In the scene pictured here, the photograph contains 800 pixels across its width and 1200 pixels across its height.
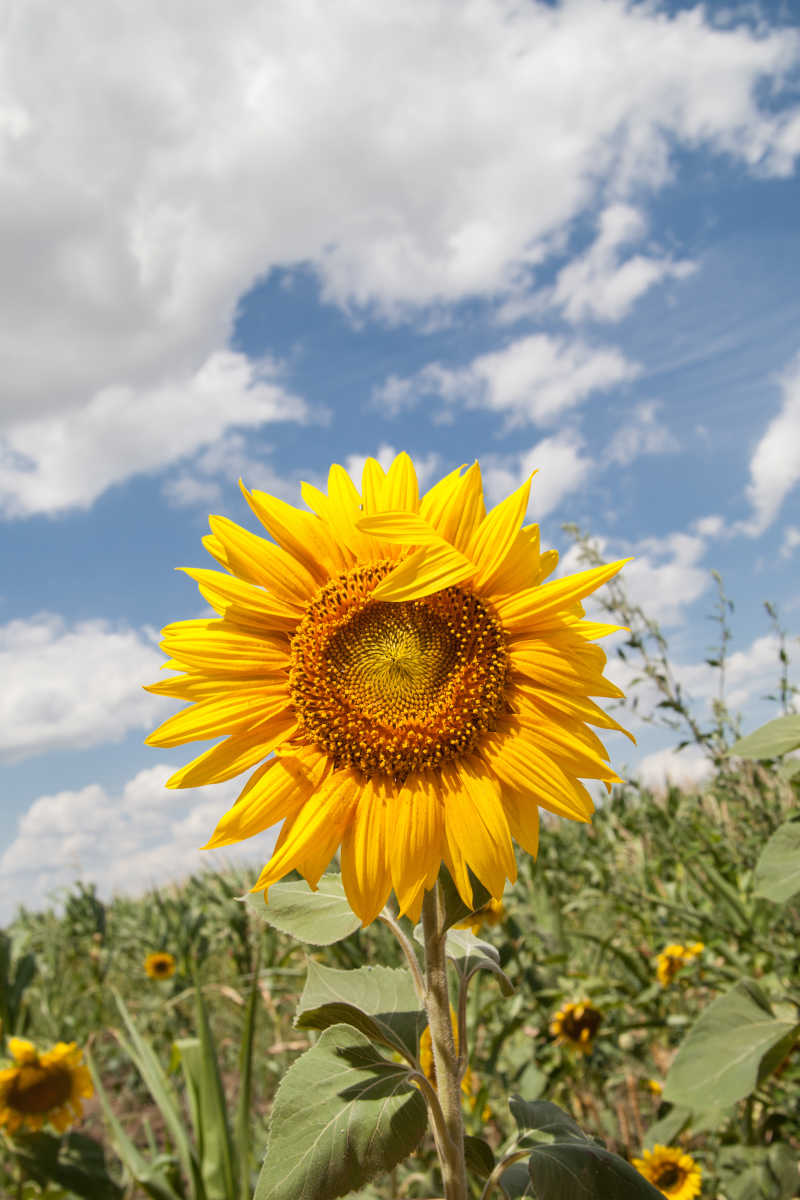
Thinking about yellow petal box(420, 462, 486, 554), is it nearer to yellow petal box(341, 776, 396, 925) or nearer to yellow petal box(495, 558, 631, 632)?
yellow petal box(495, 558, 631, 632)

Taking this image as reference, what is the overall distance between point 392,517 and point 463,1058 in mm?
716

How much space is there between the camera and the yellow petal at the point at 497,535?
3.97ft

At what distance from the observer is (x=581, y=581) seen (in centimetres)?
120

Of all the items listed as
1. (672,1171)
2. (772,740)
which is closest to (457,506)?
(772,740)

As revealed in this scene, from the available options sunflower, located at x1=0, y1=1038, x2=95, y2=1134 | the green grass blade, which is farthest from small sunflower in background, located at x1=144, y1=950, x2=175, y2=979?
the green grass blade

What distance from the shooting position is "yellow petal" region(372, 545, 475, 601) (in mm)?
1153

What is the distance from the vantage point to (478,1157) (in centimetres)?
129

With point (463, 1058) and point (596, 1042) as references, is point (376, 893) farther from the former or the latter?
point (596, 1042)

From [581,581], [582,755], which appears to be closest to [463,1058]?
[582,755]

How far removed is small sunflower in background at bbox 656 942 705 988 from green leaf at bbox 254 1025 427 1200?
2.49 meters

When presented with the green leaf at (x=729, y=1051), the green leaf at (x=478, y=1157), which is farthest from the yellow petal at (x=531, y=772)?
the green leaf at (x=729, y=1051)

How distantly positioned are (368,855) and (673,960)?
9.11 feet

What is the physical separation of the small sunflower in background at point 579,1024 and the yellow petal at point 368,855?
214cm

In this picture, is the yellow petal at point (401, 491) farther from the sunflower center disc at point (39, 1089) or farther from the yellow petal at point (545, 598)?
the sunflower center disc at point (39, 1089)
